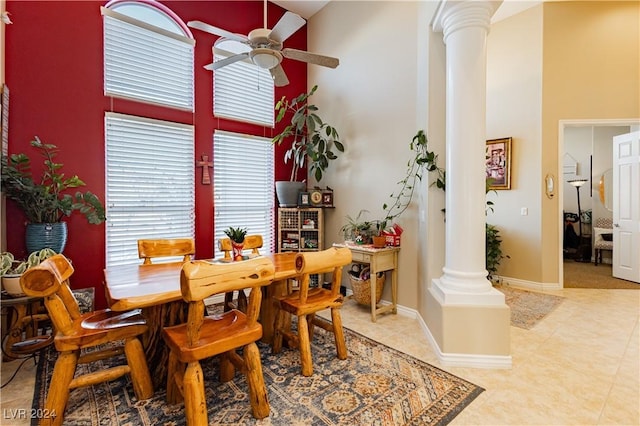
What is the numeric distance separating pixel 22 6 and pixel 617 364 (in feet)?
19.7

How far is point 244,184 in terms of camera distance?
4219 millimetres

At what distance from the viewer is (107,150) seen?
10.4 feet

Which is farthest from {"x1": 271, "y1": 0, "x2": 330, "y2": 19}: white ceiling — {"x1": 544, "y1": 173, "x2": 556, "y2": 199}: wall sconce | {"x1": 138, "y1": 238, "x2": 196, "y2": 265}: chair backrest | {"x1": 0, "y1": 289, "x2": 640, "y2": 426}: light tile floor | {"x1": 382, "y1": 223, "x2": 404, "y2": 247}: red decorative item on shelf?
{"x1": 0, "y1": 289, "x2": 640, "y2": 426}: light tile floor

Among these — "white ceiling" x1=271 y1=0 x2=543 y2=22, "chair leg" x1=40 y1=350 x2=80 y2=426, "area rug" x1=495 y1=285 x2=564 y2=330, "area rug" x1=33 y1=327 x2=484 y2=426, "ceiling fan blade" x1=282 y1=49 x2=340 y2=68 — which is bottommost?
"area rug" x1=495 y1=285 x2=564 y2=330

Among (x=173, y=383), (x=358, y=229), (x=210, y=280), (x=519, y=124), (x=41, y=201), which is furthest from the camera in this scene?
(x=519, y=124)

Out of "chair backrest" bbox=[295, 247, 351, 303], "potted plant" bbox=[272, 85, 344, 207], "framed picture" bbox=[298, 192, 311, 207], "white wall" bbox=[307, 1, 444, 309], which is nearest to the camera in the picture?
"chair backrest" bbox=[295, 247, 351, 303]

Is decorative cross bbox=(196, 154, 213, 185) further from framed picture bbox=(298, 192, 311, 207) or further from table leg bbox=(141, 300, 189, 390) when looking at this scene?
table leg bbox=(141, 300, 189, 390)

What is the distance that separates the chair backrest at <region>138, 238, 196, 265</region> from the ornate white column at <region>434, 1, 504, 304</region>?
7.75ft

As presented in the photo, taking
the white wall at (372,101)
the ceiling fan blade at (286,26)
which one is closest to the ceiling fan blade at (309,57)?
the ceiling fan blade at (286,26)

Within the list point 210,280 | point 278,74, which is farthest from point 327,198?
point 210,280

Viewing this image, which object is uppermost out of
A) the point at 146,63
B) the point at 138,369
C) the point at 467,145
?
the point at 146,63

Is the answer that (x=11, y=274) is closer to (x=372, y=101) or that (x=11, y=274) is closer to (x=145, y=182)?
(x=145, y=182)

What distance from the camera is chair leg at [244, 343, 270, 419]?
1720 mm

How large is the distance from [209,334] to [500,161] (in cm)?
503
